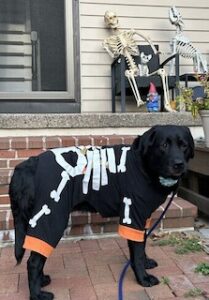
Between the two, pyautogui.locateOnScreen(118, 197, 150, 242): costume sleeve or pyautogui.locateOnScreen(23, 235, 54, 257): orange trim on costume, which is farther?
pyautogui.locateOnScreen(118, 197, 150, 242): costume sleeve

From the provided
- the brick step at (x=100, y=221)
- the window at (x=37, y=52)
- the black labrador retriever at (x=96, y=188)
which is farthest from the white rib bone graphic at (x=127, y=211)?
the window at (x=37, y=52)

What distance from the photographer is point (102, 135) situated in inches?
173

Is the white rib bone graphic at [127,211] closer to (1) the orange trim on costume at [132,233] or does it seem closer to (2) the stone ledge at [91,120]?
(1) the orange trim on costume at [132,233]

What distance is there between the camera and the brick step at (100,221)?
3.25m

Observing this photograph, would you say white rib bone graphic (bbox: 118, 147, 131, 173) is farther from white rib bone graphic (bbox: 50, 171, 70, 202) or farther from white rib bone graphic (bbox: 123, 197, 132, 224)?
white rib bone graphic (bbox: 50, 171, 70, 202)

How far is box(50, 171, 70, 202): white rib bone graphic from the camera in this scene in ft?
7.59

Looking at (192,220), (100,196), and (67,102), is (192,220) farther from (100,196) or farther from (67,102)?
(67,102)

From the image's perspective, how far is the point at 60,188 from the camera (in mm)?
2332

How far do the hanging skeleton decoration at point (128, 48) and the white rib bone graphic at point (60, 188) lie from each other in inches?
107

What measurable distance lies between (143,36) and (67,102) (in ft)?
4.17

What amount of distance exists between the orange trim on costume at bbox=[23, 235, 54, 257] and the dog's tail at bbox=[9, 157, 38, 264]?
63 mm

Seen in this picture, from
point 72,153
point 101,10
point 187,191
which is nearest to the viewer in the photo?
point 72,153

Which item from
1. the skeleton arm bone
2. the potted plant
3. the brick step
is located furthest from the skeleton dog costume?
the skeleton arm bone

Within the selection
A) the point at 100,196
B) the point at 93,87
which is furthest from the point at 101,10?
the point at 100,196
